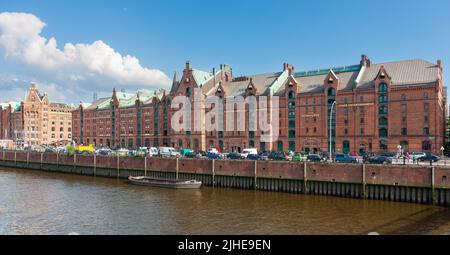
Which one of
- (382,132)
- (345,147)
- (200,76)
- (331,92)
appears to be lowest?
(345,147)

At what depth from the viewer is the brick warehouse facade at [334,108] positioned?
76500mm

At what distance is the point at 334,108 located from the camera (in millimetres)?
87125

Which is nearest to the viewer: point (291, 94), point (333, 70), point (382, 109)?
point (382, 109)

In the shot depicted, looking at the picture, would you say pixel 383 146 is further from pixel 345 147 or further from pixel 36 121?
pixel 36 121

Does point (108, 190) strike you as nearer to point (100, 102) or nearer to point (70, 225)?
point (70, 225)

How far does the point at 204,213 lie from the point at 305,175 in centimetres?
1950

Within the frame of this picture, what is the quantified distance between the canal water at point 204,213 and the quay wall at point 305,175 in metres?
2.08

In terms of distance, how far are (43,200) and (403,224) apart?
1759 inches

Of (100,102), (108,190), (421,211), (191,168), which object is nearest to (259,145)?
(191,168)

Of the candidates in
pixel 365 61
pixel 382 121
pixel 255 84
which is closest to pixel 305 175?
pixel 382 121

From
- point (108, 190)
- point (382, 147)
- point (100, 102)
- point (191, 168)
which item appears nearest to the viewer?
point (108, 190)

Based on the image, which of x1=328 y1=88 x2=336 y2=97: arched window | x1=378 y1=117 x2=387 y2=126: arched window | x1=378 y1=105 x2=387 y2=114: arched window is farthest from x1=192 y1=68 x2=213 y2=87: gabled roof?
x1=378 y1=117 x2=387 y2=126: arched window

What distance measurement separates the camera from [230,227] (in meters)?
33.2

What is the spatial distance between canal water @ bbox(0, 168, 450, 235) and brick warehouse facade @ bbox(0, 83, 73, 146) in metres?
134
